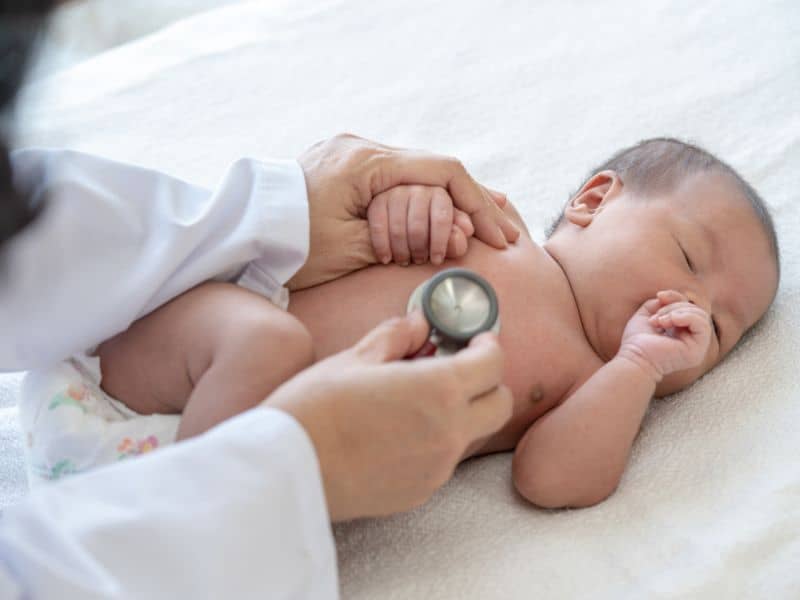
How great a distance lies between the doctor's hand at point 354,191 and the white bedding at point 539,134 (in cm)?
29

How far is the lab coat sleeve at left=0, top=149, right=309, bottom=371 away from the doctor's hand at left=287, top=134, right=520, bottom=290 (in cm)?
4

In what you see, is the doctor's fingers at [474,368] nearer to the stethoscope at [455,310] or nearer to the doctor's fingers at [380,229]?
the stethoscope at [455,310]

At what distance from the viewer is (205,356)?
964 mm

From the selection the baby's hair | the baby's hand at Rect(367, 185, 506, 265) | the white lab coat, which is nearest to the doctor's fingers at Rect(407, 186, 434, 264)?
the baby's hand at Rect(367, 185, 506, 265)

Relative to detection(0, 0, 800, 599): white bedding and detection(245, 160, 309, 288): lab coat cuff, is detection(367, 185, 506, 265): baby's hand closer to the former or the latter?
detection(245, 160, 309, 288): lab coat cuff

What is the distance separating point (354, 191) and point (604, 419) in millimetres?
394

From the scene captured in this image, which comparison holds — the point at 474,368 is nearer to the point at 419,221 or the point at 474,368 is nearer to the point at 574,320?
the point at 419,221

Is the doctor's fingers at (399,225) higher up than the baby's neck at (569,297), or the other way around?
the doctor's fingers at (399,225)

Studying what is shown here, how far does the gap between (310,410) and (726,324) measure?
67cm

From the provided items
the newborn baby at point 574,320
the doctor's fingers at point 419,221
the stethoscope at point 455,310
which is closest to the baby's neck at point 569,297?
the newborn baby at point 574,320

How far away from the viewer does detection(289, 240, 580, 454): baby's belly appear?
3.55ft

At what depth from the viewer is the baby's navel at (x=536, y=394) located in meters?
1.14

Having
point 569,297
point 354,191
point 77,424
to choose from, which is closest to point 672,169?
point 569,297

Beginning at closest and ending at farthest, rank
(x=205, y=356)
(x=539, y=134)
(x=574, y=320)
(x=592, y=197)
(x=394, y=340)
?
(x=394, y=340) → (x=205, y=356) → (x=574, y=320) → (x=592, y=197) → (x=539, y=134)
